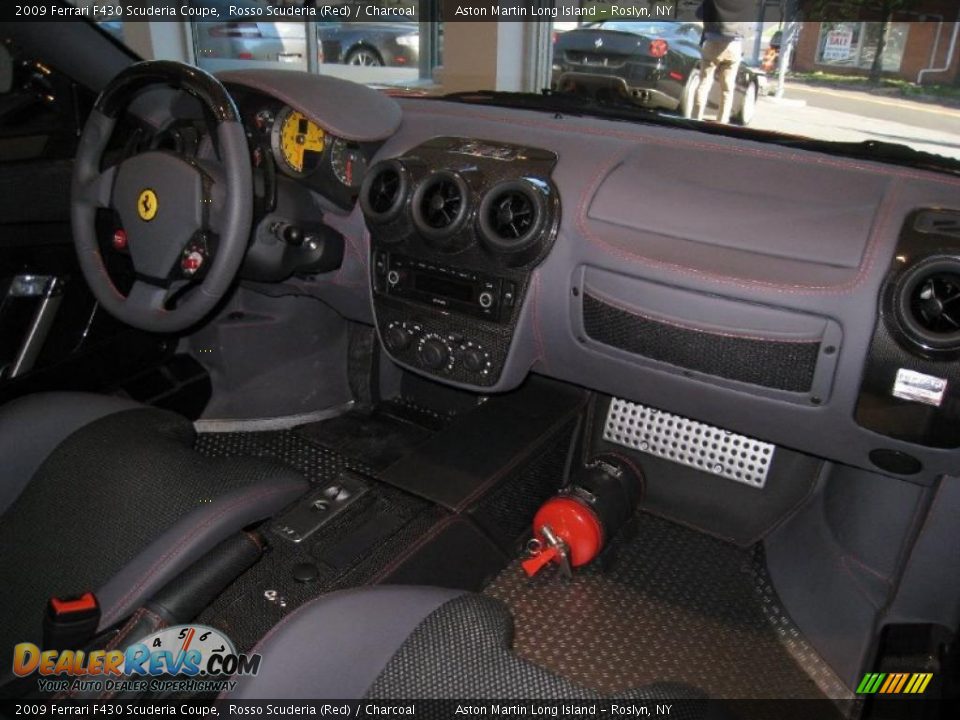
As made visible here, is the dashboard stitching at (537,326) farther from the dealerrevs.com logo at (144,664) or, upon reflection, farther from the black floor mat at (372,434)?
the dealerrevs.com logo at (144,664)

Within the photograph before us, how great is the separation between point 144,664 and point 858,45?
8.00 ft

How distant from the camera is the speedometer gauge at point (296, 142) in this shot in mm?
Answer: 1814

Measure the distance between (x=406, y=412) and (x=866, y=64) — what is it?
5.87 feet

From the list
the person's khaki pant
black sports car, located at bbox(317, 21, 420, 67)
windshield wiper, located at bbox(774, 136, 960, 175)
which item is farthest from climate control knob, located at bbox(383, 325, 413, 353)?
black sports car, located at bbox(317, 21, 420, 67)

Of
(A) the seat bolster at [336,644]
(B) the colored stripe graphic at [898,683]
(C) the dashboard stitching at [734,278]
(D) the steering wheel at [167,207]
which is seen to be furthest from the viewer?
(D) the steering wheel at [167,207]

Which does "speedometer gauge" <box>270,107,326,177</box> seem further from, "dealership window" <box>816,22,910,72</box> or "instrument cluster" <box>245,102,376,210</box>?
"dealership window" <box>816,22,910,72</box>

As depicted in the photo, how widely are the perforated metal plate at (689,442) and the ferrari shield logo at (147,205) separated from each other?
4.23ft

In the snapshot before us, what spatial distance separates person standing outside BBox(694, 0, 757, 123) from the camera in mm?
2406

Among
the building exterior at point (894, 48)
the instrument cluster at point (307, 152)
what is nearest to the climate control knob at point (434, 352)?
the instrument cluster at point (307, 152)

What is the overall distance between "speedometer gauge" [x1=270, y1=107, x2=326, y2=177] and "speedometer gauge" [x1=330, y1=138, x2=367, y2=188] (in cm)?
4

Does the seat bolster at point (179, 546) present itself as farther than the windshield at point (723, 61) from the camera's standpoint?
No

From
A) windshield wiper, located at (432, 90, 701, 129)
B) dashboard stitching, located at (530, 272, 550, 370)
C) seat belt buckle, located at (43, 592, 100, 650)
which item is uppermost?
windshield wiper, located at (432, 90, 701, 129)

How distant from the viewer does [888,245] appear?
1287mm

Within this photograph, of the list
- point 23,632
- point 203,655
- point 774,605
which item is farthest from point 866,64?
point 23,632
